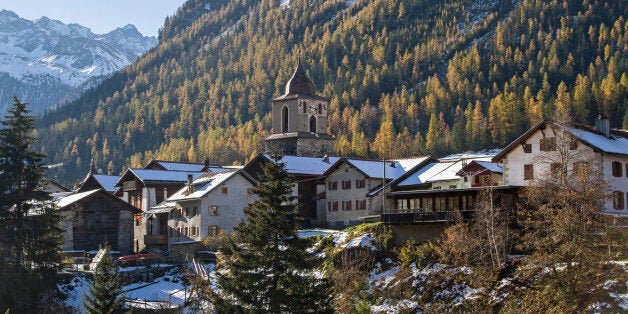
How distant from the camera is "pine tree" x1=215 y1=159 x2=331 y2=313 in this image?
152 feet

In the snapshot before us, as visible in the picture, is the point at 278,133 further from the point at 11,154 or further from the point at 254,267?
the point at 254,267

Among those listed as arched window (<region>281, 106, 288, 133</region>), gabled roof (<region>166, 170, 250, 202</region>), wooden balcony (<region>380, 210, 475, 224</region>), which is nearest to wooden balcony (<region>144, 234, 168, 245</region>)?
gabled roof (<region>166, 170, 250, 202</region>)

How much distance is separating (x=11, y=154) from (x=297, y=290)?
2964 cm

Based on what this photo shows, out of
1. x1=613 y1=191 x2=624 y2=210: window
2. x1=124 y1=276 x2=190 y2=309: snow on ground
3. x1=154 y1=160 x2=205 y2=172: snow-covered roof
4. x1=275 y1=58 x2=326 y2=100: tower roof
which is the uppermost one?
x1=275 y1=58 x2=326 y2=100: tower roof

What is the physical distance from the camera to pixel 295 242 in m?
47.5

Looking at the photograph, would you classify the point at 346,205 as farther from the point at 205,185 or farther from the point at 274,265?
the point at 274,265

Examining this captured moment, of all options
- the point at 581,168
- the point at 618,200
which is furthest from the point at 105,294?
the point at 618,200

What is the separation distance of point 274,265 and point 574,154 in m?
26.8

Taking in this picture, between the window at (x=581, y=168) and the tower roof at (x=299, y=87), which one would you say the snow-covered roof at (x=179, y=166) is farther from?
the window at (x=581, y=168)

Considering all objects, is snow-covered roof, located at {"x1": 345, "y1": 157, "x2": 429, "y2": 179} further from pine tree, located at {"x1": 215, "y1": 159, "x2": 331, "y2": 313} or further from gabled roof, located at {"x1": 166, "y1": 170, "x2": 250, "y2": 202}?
pine tree, located at {"x1": 215, "y1": 159, "x2": 331, "y2": 313}

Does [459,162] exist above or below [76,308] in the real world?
above

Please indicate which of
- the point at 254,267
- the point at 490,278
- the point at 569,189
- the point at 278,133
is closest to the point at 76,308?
the point at 254,267

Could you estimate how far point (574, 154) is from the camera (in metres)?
64.4

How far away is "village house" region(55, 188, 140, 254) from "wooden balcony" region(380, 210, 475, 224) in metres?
30.6
